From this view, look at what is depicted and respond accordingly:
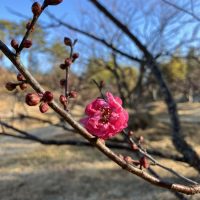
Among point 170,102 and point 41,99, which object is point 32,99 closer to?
point 41,99

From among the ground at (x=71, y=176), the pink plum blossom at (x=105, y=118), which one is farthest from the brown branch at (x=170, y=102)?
the ground at (x=71, y=176)

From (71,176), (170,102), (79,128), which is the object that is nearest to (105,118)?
(79,128)

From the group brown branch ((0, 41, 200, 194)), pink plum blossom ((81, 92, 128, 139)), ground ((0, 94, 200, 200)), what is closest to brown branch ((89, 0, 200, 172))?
brown branch ((0, 41, 200, 194))

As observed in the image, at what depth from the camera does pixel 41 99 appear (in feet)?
3.21

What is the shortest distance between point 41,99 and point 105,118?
0.22 metres

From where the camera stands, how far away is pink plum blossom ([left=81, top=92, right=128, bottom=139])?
1.11 metres

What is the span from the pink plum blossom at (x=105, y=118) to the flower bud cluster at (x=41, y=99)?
0.16 meters

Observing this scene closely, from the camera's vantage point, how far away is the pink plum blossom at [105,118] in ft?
3.66

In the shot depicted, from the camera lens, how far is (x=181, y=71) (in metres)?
32.5

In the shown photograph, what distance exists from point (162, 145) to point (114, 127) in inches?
432

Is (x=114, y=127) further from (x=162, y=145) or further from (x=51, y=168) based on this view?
(x=162, y=145)

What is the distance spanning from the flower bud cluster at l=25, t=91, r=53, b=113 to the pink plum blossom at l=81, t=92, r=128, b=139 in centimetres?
16

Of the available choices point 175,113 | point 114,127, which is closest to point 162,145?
point 175,113

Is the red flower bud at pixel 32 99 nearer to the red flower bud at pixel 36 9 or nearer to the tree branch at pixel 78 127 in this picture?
the tree branch at pixel 78 127
